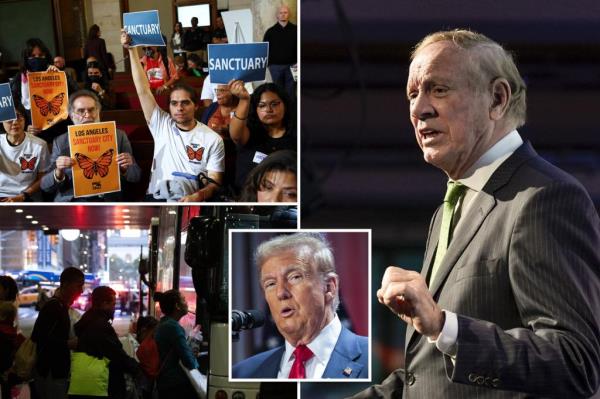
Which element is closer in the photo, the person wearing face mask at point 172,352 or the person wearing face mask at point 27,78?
the person wearing face mask at point 172,352

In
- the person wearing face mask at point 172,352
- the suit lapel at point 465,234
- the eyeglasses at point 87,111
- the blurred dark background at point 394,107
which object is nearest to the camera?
the suit lapel at point 465,234

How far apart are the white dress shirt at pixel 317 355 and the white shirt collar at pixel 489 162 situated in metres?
1.86

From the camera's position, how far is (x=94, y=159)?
425 cm

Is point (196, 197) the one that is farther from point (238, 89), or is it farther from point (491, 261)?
point (491, 261)

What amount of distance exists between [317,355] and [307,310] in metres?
0.24

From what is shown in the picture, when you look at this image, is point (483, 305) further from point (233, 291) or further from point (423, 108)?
point (233, 291)

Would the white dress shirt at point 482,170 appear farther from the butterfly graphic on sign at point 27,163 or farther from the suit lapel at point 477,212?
the butterfly graphic on sign at point 27,163

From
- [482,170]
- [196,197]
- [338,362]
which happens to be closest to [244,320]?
[338,362]

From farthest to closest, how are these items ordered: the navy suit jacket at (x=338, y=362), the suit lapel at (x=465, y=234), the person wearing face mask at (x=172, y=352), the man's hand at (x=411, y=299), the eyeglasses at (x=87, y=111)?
the eyeglasses at (x=87, y=111)
the person wearing face mask at (x=172, y=352)
the navy suit jacket at (x=338, y=362)
the suit lapel at (x=465, y=234)
the man's hand at (x=411, y=299)

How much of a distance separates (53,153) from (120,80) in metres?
0.52

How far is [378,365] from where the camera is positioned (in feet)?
13.2

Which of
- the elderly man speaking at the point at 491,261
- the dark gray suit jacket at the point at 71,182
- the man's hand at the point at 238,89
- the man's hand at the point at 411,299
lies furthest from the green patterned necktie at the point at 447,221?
the dark gray suit jacket at the point at 71,182

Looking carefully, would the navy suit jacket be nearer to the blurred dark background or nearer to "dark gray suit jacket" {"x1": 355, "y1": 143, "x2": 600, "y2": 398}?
the blurred dark background

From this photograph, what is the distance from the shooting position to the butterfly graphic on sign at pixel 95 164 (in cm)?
424
